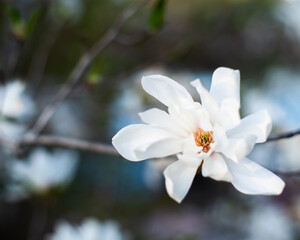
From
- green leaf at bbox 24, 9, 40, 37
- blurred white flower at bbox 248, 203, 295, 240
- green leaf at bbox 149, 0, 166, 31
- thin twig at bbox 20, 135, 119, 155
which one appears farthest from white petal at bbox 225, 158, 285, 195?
blurred white flower at bbox 248, 203, 295, 240

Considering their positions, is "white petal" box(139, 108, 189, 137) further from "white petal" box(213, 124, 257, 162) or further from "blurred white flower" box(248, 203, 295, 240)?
"blurred white flower" box(248, 203, 295, 240)

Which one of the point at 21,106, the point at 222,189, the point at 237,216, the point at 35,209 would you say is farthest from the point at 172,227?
the point at 21,106

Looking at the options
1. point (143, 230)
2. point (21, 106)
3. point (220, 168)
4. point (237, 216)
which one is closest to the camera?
point (220, 168)

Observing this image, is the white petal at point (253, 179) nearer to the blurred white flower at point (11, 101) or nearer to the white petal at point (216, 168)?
the white petal at point (216, 168)

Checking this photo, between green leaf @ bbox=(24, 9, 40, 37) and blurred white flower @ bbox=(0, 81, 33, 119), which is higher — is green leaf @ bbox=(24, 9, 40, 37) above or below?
above

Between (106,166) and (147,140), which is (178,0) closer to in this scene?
(106,166)

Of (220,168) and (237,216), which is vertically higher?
(237,216)
